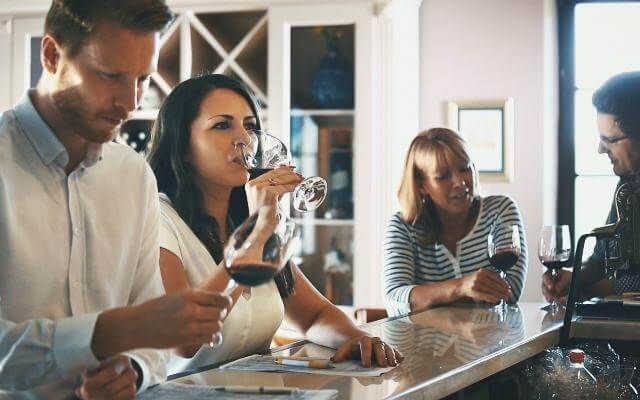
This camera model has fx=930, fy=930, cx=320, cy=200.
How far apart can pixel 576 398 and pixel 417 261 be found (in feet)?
3.56

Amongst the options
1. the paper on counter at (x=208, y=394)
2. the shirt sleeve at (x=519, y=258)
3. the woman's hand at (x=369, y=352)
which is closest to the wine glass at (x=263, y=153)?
the woman's hand at (x=369, y=352)

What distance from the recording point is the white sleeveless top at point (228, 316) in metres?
1.96

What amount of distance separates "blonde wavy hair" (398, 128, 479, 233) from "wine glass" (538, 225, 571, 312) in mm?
377

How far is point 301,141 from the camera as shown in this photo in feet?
13.8

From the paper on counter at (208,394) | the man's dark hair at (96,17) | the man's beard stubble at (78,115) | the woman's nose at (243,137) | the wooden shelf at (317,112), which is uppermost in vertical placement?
the wooden shelf at (317,112)

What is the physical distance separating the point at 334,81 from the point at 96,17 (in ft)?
9.44

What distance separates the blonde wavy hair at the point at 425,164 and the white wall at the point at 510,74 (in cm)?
160

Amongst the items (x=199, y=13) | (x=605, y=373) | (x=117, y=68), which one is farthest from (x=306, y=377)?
(x=199, y=13)

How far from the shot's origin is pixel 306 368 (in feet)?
5.58

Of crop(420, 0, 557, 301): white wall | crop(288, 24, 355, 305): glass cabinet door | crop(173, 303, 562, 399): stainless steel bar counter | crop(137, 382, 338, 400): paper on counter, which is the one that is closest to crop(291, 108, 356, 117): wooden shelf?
crop(288, 24, 355, 305): glass cabinet door

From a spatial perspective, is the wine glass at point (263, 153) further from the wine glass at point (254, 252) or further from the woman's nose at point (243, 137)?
the wine glass at point (254, 252)

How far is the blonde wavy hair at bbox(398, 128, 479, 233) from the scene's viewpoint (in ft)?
10.0

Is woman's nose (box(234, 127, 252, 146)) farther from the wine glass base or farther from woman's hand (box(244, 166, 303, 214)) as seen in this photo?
the wine glass base

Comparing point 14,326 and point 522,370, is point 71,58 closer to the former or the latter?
point 14,326
